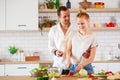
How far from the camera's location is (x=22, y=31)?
255 inches

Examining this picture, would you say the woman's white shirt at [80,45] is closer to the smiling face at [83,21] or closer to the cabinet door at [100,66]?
the smiling face at [83,21]

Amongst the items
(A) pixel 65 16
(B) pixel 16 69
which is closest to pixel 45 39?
(B) pixel 16 69

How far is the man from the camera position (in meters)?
4.14

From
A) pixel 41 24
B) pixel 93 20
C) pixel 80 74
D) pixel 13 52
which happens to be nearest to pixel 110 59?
pixel 93 20

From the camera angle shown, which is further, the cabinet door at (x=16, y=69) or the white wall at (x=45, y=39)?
the white wall at (x=45, y=39)

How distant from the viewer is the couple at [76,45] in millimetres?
3783

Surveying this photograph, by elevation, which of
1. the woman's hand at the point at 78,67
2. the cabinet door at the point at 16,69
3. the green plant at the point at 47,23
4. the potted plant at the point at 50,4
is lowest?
the cabinet door at the point at 16,69

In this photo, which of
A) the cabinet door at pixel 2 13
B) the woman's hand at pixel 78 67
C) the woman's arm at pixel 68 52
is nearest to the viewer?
the woman's hand at pixel 78 67

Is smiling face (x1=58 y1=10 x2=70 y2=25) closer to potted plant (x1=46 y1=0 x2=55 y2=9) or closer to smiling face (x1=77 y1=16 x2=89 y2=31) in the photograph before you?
smiling face (x1=77 y1=16 x2=89 y2=31)

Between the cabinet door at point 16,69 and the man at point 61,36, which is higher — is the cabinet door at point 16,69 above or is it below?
below

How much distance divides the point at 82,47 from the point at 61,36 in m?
0.57

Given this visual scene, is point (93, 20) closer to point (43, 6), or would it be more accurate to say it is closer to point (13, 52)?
point (43, 6)

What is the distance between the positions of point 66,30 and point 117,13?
8.49 feet

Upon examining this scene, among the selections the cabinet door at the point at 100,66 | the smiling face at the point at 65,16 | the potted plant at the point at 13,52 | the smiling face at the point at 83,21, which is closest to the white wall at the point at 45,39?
the potted plant at the point at 13,52
